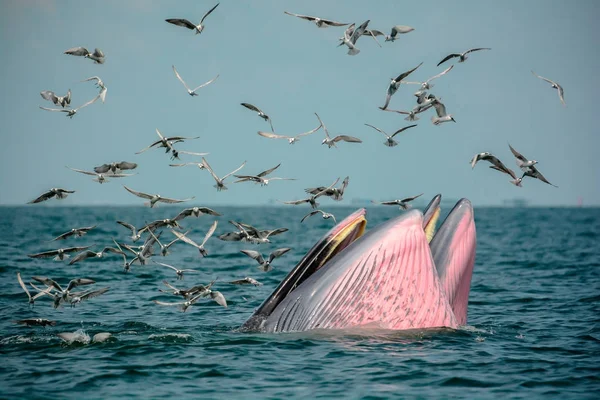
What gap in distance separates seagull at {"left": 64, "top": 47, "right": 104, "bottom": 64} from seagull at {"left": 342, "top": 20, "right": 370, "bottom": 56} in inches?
156

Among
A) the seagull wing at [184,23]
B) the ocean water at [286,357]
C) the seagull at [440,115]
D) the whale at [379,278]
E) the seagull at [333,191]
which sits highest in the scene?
the seagull wing at [184,23]

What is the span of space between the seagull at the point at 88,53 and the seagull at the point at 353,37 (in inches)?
156

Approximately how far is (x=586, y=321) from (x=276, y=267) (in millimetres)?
12953

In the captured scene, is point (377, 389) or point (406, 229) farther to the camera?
point (406, 229)

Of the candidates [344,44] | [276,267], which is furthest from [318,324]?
[276,267]

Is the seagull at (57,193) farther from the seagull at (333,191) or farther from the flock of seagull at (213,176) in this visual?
the seagull at (333,191)

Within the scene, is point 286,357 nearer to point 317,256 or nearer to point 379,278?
point 317,256

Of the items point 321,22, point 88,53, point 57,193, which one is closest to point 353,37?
point 321,22

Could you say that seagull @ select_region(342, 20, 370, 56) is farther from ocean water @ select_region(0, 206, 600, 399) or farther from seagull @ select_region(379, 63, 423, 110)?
ocean water @ select_region(0, 206, 600, 399)

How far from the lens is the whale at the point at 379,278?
10938 millimetres

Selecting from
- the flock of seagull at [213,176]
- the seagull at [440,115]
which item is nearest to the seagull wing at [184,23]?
the flock of seagull at [213,176]

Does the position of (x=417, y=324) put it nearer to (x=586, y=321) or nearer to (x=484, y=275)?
(x=586, y=321)

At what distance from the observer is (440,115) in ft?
45.2

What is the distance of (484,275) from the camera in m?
23.9
